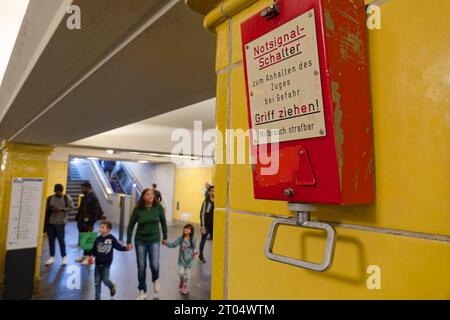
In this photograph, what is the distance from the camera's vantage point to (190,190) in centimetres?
742

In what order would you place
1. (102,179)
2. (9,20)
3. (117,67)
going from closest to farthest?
(117,67), (9,20), (102,179)

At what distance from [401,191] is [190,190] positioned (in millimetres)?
7245

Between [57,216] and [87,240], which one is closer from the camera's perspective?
[87,240]

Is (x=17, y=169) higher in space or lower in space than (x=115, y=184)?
lower

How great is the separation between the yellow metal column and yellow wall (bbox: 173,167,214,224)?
4013 millimetres

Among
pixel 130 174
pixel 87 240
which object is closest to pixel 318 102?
pixel 87 240

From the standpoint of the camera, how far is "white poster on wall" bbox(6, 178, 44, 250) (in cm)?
303

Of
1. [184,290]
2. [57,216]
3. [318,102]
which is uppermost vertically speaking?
[318,102]

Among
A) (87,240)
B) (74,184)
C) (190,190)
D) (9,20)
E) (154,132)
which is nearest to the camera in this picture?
(9,20)

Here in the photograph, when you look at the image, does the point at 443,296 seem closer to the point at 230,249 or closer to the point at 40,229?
the point at 230,249

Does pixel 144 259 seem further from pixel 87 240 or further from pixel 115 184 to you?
pixel 115 184

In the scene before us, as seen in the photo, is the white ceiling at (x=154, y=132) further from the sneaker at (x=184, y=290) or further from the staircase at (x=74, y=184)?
the staircase at (x=74, y=184)

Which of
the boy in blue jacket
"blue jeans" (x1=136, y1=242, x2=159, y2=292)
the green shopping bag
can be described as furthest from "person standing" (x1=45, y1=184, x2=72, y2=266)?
"blue jeans" (x1=136, y1=242, x2=159, y2=292)
